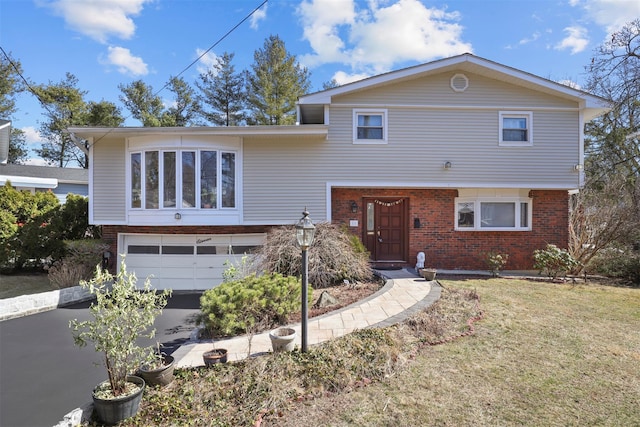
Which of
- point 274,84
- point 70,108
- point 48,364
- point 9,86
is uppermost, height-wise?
point 9,86

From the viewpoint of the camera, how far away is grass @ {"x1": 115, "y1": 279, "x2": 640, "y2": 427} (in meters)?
3.36

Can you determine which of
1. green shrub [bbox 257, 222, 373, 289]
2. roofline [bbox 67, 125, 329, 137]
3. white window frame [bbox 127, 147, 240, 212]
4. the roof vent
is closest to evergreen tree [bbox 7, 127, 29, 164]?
roofline [bbox 67, 125, 329, 137]

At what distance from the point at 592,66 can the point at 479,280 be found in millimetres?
12371

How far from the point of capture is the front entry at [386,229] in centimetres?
1104

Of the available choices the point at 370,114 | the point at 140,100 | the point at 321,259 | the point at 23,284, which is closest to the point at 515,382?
the point at 321,259

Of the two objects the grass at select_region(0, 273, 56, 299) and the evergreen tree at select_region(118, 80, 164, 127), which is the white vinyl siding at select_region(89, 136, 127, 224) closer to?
the grass at select_region(0, 273, 56, 299)

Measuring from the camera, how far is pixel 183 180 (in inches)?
378

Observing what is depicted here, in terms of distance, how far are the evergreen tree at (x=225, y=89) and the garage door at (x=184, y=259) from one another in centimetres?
1639

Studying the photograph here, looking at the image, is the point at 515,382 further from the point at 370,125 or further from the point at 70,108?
the point at 70,108

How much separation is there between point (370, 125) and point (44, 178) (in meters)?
20.2

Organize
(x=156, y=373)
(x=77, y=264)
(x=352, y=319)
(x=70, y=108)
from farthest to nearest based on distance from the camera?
(x=70, y=108), (x=77, y=264), (x=352, y=319), (x=156, y=373)

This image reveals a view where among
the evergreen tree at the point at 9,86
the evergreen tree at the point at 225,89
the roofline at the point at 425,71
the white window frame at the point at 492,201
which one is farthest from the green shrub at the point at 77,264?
the evergreen tree at the point at 9,86

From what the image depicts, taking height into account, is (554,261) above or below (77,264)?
above

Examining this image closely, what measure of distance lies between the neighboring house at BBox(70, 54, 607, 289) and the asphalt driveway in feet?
9.96
